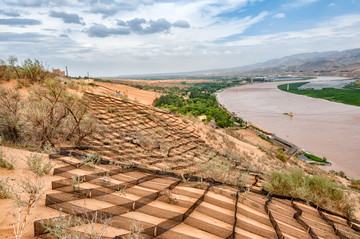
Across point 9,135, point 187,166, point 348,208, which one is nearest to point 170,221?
point 187,166

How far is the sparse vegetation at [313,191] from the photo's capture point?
4.55 meters

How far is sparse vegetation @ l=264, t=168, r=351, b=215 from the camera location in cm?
455

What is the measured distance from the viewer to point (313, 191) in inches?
202

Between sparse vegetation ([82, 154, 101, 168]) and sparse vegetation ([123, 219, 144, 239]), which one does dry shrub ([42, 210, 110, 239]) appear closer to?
sparse vegetation ([123, 219, 144, 239])

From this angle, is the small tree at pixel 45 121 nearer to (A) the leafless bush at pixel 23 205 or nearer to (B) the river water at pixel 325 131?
(A) the leafless bush at pixel 23 205

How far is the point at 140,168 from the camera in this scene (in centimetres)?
382

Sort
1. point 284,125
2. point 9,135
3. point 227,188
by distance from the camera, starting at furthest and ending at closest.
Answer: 1. point 284,125
2. point 9,135
3. point 227,188

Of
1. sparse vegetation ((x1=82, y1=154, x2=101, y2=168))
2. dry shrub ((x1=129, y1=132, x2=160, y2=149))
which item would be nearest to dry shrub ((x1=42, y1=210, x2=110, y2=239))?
sparse vegetation ((x1=82, y1=154, x2=101, y2=168))

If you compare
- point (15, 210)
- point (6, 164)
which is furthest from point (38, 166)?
point (15, 210)

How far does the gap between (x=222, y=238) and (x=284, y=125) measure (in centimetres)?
3067

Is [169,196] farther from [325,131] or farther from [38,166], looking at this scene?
[325,131]

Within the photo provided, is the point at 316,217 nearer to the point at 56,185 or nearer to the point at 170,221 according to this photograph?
the point at 170,221

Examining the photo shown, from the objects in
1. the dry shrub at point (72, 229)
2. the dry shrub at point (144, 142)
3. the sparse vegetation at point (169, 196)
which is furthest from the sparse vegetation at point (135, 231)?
the dry shrub at point (144, 142)

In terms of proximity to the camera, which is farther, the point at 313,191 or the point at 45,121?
the point at 313,191
